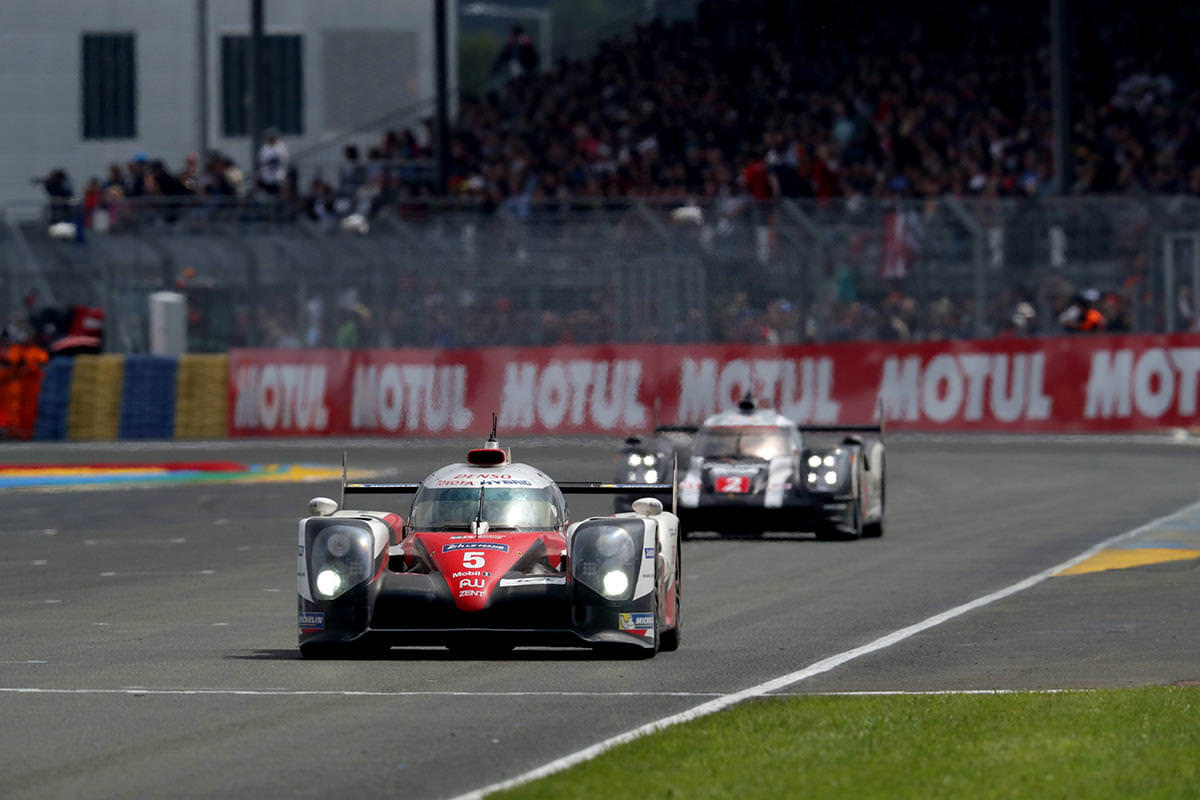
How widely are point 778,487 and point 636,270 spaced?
13.8m

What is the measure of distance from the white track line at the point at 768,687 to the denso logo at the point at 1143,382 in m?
15.3

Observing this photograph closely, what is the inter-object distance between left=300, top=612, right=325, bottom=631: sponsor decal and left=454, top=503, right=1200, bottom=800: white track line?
2388 mm

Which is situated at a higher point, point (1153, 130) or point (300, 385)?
point (1153, 130)

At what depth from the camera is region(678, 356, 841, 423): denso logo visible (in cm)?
3450

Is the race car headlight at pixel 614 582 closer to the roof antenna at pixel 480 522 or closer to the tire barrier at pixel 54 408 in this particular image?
the roof antenna at pixel 480 522

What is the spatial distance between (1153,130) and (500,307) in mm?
10467

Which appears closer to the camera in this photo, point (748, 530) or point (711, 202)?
point (748, 530)

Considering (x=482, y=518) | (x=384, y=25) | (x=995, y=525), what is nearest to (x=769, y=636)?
(x=482, y=518)

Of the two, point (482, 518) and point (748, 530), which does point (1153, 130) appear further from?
point (482, 518)

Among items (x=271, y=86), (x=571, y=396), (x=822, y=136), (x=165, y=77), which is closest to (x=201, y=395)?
(x=571, y=396)

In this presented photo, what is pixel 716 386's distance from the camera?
3475cm

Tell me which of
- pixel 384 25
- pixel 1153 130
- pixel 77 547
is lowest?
pixel 77 547

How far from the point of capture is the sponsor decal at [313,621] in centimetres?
1216

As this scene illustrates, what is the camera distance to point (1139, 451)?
31578mm
